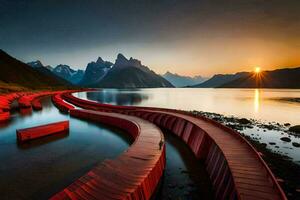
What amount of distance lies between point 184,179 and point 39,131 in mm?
16927

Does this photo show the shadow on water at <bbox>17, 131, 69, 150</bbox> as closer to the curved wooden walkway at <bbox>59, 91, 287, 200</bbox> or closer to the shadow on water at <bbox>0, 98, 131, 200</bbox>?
the shadow on water at <bbox>0, 98, 131, 200</bbox>

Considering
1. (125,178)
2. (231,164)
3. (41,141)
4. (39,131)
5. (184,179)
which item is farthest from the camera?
(39,131)

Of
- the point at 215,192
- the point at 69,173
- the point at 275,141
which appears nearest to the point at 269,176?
the point at 215,192

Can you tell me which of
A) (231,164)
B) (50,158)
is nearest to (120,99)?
(50,158)

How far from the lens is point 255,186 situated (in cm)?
893

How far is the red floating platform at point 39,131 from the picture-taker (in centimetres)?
2033

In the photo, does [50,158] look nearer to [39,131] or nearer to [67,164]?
[67,164]

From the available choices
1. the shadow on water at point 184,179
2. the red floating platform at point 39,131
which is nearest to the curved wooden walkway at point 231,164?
the shadow on water at point 184,179

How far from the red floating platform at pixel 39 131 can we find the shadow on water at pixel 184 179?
46.7 ft

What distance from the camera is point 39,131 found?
21766 mm

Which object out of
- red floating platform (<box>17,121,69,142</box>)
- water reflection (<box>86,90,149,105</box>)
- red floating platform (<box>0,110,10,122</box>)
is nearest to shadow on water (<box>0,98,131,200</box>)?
red floating platform (<box>17,121,69,142</box>)

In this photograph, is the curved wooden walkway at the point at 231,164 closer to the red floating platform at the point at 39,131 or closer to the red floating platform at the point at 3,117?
the red floating platform at the point at 39,131

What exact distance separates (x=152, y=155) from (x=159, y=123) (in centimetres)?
1667

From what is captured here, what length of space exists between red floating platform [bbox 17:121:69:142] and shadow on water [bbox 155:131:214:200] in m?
14.2
